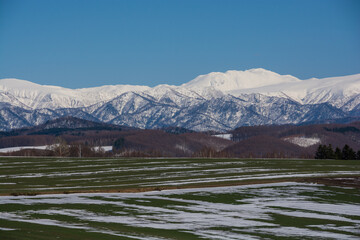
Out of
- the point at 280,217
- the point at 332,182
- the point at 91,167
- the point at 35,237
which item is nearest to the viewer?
the point at 35,237

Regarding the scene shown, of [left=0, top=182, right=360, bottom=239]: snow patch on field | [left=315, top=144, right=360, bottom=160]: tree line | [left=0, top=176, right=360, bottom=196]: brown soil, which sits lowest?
[left=0, top=182, right=360, bottom=239]: snow patch on field

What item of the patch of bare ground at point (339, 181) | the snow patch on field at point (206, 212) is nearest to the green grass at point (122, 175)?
the patch of bare ground at point (339, 181)

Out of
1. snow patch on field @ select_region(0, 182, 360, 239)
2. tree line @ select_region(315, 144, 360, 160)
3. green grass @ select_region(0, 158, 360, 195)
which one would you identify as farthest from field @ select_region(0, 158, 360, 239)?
tree line @ select_region(315, 144, 360, 160)

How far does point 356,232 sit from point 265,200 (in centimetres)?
1886

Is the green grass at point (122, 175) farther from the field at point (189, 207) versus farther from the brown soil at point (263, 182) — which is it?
the brown soil at point (263, 182)

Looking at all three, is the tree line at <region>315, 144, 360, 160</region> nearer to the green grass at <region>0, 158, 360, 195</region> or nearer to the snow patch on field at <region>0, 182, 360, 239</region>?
the green grass at <region>0, 158, 360, 195</region>

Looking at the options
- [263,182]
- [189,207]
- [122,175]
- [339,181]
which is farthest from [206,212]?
[122,175]

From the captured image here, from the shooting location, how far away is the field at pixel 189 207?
40250 mm

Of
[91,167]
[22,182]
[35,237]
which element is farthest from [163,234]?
[91,167]

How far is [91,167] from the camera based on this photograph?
118m

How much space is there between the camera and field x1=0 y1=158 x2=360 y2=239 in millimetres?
40250

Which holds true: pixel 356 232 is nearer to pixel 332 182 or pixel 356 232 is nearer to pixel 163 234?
pixel 163 234

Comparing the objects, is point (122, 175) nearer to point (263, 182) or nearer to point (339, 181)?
point (263, 182)

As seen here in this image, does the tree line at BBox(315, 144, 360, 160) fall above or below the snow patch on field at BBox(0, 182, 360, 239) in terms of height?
above
